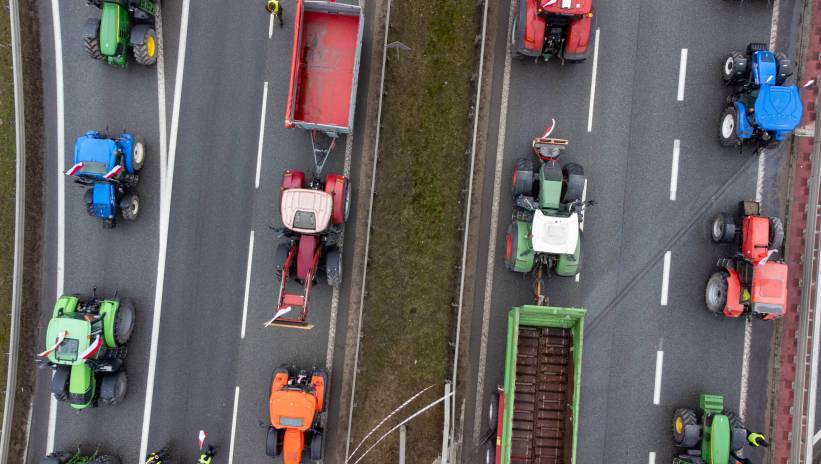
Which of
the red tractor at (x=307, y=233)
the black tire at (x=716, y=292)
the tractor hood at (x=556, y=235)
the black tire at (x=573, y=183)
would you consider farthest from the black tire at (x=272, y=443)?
the black tire at (x=716, y=292)

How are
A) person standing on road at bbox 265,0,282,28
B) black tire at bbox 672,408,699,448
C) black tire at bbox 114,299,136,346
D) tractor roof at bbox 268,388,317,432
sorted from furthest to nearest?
black tire at bbox 114,299,136,346, black tire at bbox 672,408,699,448, person standing on road at bbox 265,0,282,28, tractor roof at bbox 268,388,317,432

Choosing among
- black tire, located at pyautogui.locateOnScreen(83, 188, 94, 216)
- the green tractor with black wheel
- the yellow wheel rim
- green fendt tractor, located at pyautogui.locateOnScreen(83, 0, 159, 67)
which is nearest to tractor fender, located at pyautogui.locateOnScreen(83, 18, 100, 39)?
green fendt tractor, located at pyautogui.locateOnScreen(83, 0, 159, 67)

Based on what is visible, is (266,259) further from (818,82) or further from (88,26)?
(818,82)

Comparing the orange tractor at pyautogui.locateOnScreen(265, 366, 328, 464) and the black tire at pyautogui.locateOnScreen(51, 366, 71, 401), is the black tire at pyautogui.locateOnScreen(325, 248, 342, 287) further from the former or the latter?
the black tire at pyautogui.locateOnScreen(51, 366, 71, 401)

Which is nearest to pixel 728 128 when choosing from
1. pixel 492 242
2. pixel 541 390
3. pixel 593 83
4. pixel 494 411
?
pixel 593 83

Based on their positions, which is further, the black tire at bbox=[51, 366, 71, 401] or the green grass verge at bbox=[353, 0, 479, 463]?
the green grass verge at bbox=[353, 0, 479, 463]

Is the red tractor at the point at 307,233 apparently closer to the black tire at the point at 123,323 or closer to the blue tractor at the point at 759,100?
the black tire at the point at 123,323

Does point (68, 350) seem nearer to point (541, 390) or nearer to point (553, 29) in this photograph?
point (541, 390)

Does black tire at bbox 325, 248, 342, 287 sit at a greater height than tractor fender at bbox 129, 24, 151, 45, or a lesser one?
lesser

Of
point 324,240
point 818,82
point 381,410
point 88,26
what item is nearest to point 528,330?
point 381,410
